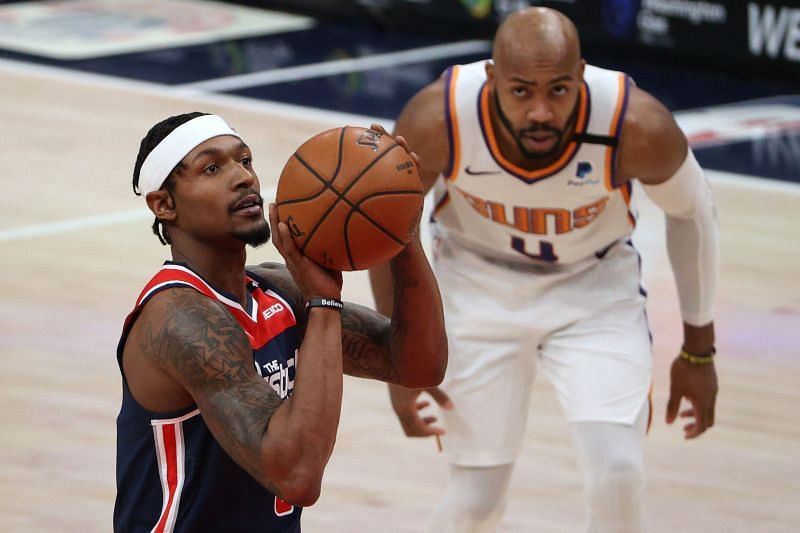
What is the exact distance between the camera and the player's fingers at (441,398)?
16.6 ft

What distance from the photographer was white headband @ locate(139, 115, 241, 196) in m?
3.60

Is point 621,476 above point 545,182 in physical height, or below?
below

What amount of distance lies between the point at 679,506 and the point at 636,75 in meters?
7.17

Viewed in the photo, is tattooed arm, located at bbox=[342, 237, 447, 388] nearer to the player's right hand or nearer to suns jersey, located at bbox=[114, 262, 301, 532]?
suns jersey, located at bbox=[114, 262, 301, 532]

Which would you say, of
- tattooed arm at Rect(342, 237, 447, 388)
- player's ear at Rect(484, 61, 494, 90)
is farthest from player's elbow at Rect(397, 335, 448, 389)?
player's ear at Rect(484, 61, 494, 90)

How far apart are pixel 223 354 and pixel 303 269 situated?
9.9 inches

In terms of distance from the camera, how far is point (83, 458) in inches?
249

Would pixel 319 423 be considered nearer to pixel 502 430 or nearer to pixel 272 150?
pixel 502 430

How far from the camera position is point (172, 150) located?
360 cm

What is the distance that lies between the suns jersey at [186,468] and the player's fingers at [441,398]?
4.72 feet

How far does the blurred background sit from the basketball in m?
2.46

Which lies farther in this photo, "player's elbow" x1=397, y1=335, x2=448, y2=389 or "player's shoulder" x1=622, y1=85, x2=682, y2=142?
"player's shoulder" x1=622, y1=85, x2=682, y2=142

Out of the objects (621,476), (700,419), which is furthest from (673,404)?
(621,476)

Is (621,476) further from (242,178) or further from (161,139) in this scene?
(161,139)
